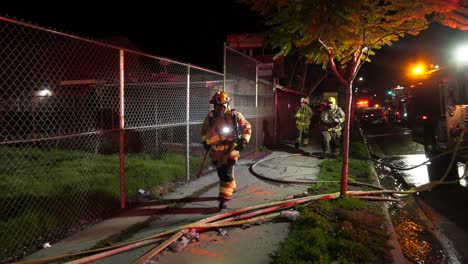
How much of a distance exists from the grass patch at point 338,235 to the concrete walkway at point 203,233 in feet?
0.87

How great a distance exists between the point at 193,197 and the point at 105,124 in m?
7.31

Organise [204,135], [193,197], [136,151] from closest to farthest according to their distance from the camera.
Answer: [204,135] → [193,197] → [136,151]

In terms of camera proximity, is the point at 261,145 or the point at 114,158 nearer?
the point at 114,158

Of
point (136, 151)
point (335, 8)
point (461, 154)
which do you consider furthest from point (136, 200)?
point (461, 154)

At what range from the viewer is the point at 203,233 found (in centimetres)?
447

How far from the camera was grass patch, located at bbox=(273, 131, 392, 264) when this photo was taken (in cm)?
370

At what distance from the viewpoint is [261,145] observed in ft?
42.1

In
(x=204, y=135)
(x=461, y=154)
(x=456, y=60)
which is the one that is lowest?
(x=461, y=154)

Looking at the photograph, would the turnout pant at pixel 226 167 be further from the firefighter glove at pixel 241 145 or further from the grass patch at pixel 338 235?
the grass patch at pixel 338 235

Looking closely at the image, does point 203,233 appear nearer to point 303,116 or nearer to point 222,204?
point 222,204

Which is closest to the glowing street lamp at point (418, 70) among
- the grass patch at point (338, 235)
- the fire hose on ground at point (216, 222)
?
the fire hose on ground at point (216, 222)

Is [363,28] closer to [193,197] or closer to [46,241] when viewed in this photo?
[193,197]

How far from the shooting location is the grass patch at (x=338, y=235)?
12.1 feet

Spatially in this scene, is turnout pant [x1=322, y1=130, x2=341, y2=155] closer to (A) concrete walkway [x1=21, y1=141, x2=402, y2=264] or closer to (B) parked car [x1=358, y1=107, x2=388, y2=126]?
(A) concrete walkway [x1=21, y1=141, x2=402, y2=264]
